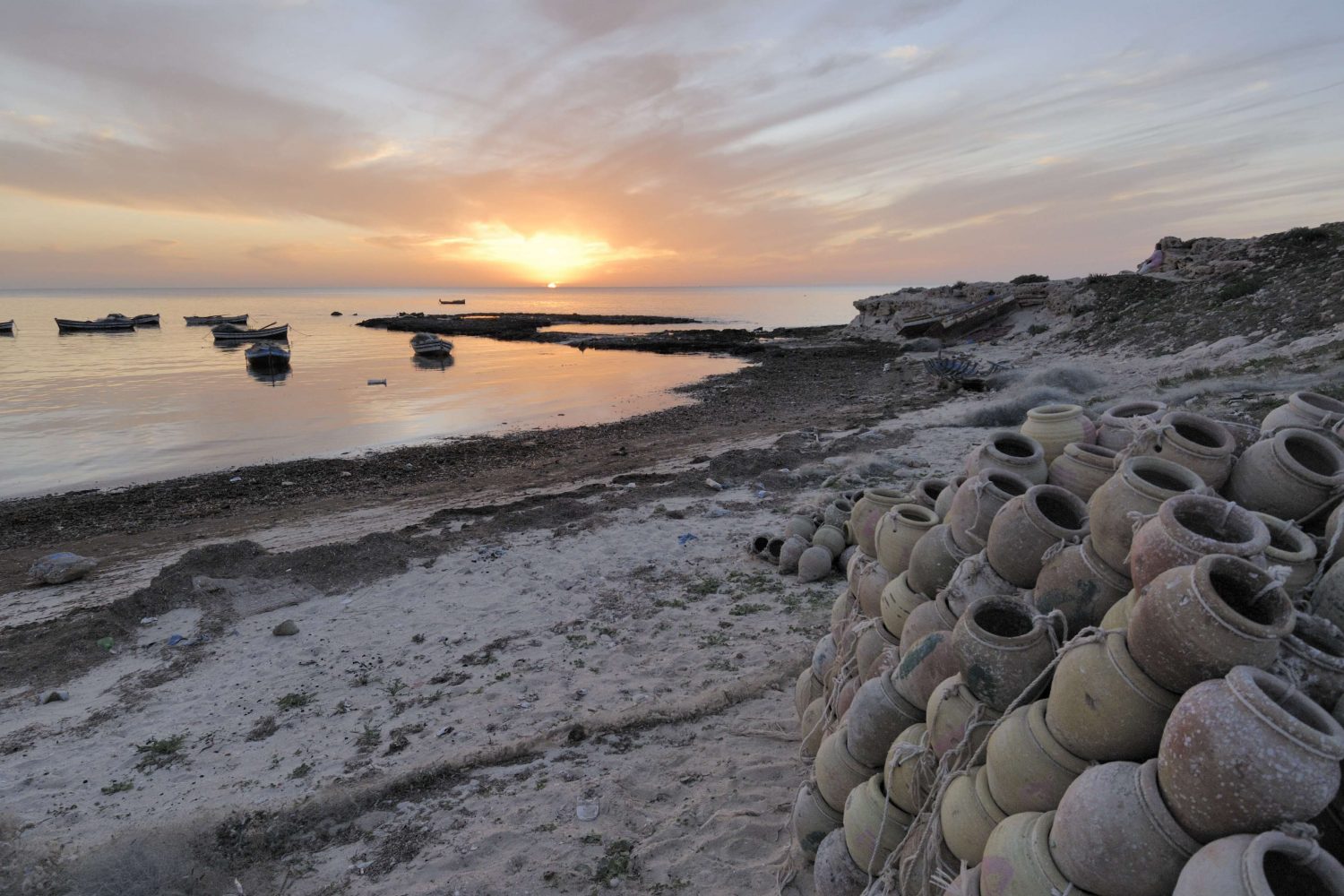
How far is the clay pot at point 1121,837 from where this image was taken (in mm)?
1915

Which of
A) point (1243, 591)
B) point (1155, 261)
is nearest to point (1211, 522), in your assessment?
point (1243, 591)

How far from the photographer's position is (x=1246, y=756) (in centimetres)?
178

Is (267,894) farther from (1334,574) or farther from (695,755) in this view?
(1334,574)

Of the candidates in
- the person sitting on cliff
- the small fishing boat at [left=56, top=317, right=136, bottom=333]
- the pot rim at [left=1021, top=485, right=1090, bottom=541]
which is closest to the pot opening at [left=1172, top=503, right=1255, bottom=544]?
the pot rim at [left=1021, top=485, right=1090, bottom=541]

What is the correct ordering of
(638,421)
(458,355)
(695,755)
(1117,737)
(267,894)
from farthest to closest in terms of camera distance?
(458,355)
(638,421)
(695,755)
(267,894)
(1117,737)

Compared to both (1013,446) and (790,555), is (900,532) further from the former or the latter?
(790,555)

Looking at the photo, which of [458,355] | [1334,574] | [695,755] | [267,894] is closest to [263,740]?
[267,894]

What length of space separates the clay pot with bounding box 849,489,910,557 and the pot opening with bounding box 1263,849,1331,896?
3144 mm

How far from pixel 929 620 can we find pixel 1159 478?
1.25 metres

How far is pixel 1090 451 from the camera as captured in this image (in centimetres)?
366

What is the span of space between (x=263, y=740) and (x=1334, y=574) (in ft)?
21.0

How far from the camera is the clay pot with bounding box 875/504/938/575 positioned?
13.4 ft

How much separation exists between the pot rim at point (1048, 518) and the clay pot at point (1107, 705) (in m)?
0.74

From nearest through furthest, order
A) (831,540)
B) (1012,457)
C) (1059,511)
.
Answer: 1. (1059,511)
2. (1012,457)
3. (831,540)
